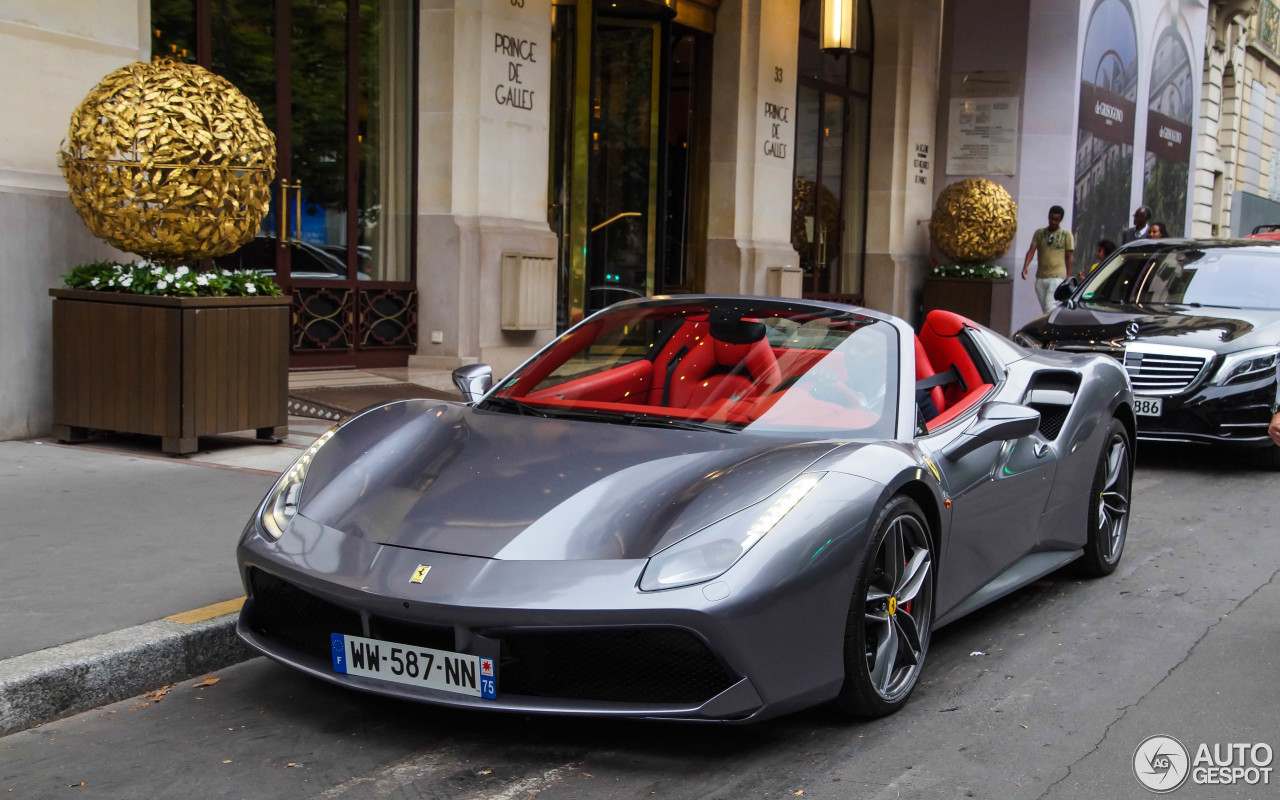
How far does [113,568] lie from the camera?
4914 millimetres

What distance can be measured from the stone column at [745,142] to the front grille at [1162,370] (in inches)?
275

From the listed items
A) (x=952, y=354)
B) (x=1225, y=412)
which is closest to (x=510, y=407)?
(x=952, y=354)

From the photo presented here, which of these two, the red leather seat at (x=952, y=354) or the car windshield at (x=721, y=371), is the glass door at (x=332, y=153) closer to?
the car windshield at (x=721, y=371)

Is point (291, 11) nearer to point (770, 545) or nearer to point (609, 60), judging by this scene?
point (609, 60)

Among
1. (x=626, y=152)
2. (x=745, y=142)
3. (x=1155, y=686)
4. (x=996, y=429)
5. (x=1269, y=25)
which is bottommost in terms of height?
(x=1155, y=686)

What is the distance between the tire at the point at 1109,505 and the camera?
18.6 ft

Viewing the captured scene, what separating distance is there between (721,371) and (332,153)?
24.0 feet

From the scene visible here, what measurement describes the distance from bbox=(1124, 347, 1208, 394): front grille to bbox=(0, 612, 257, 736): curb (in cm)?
676

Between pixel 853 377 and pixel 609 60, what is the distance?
10842 mm

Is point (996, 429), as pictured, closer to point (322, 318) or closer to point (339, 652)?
point (339, 652)

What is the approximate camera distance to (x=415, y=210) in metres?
11.6

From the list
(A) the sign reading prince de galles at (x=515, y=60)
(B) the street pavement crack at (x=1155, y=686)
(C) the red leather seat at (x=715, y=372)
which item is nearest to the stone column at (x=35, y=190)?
(A) the sign reading prince de galles at (x=515, y=60)

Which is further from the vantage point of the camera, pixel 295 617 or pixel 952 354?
pixel 952 354

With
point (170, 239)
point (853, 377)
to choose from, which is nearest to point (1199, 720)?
point (853, 377)
